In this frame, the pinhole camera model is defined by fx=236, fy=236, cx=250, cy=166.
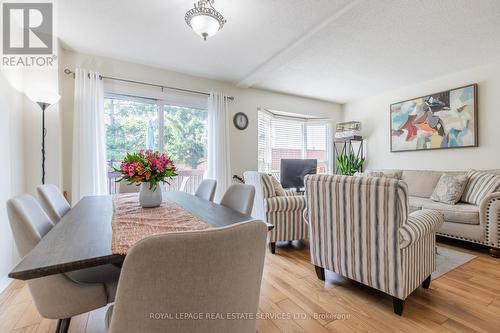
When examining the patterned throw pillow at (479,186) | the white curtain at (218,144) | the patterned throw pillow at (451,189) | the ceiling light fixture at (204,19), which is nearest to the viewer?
the ceiling light fixture at (204,19)

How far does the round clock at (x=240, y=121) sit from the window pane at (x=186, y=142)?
53cm

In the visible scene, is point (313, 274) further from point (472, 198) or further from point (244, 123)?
point (244, 123)

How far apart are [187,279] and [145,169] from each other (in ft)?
3.73

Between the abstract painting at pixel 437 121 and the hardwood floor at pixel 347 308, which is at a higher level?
the abstract painting at pixel 437 121

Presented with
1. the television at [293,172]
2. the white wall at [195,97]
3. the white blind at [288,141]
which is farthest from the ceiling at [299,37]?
the television at [293,172]

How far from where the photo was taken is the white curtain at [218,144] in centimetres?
376

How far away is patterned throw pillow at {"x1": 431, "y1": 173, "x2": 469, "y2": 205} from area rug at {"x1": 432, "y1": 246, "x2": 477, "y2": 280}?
2.41 ft

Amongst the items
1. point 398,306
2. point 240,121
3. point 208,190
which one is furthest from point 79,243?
point 240,121

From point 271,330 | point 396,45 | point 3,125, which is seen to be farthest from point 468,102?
point 3,125

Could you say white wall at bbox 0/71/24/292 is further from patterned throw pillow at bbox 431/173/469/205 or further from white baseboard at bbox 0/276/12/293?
patterned throw pillow at bbox 431/173/469/205

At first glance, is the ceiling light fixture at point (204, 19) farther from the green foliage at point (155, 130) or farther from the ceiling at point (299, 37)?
the green foliage at point (155, 130)

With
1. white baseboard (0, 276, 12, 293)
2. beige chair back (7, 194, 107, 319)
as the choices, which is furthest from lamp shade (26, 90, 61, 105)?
beige chair back (7, 194, 107, 319)

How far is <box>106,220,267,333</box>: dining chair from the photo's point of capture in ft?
1.85

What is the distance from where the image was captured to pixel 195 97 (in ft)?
12.3
